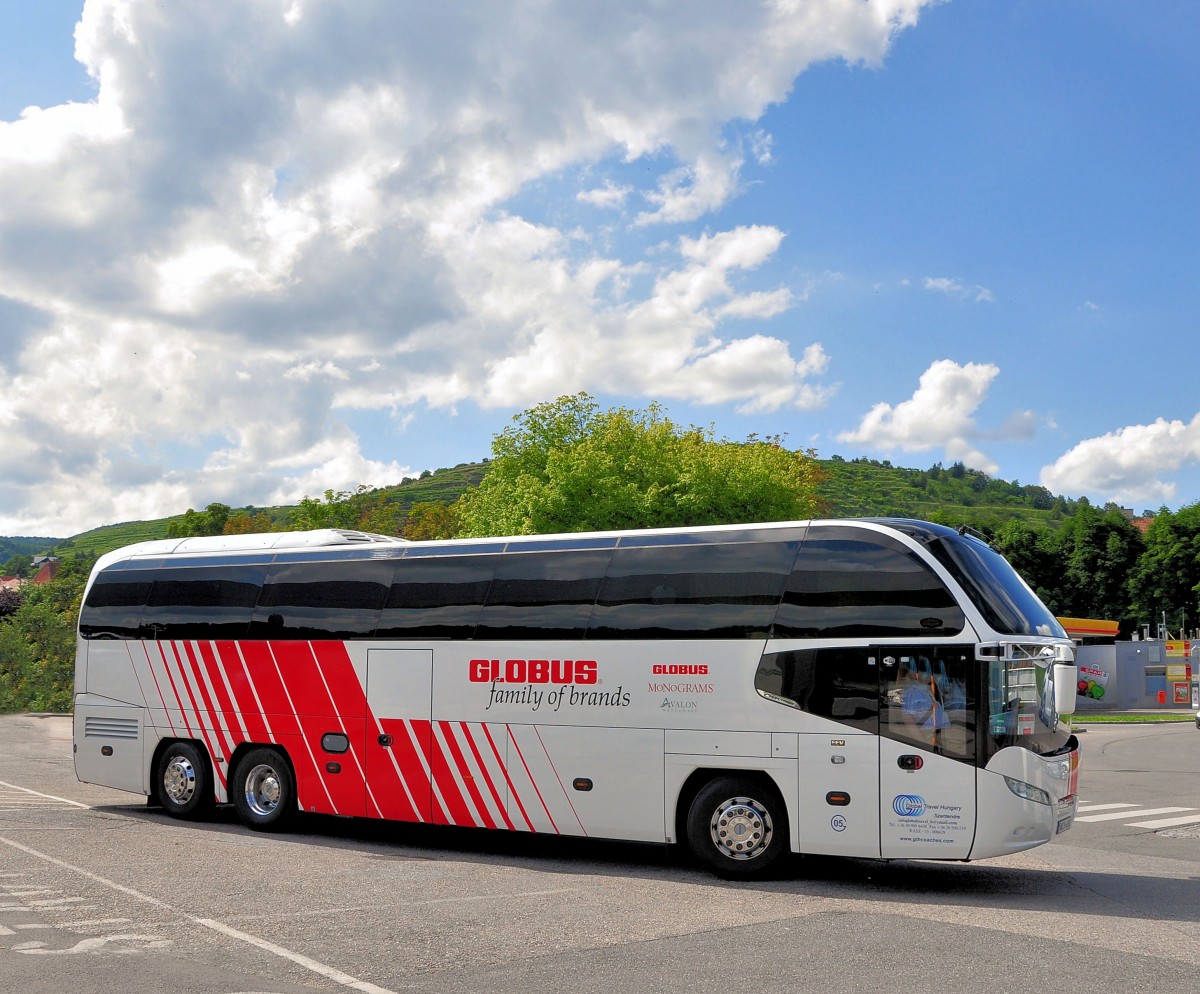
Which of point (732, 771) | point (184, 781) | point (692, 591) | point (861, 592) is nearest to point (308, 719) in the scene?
point (184, 781)

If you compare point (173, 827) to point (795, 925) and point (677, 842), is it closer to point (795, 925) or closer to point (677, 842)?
point (677, 842)

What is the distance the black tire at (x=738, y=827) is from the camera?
11.3 m

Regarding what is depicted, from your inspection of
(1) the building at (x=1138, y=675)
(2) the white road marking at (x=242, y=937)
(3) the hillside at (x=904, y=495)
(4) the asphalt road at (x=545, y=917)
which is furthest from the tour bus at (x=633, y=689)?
(3) the hillside at (x=904, y=495)

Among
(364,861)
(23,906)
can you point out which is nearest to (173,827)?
(364,861)

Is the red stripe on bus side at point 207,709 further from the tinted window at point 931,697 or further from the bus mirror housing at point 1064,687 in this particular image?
the bus mirror housing at point 1064,687

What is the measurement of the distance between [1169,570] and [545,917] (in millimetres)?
84656

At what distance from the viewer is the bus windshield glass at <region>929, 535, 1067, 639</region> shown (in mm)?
10914

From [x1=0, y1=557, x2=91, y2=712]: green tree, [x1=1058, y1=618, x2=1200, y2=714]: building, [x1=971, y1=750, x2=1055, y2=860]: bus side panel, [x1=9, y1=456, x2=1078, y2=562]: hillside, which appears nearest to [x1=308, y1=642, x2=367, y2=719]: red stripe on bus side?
[x1=971, y1=750, x2=1055, y2=860]: bus side panel

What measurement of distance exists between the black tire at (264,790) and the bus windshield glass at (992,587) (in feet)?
27.0

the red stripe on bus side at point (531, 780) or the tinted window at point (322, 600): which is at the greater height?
the tinted window at point (322, 600)

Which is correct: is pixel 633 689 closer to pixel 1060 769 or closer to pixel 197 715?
pixel 1060 769

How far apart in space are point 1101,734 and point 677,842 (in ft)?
103

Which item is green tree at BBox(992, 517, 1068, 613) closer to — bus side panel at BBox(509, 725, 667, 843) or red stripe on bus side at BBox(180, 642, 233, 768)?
red stripe on bus side at BBox(180, 642, 233, 768)

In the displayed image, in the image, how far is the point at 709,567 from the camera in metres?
12.0
